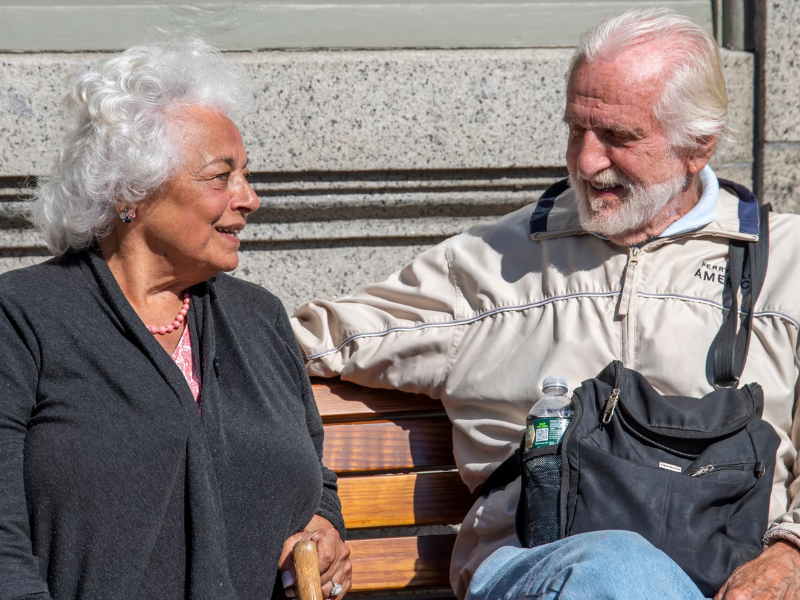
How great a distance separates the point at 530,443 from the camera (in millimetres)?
2105

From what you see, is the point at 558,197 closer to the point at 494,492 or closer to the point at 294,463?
the point at 494,492

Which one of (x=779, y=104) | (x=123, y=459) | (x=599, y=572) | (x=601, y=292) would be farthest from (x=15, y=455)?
(x=779, y=104)

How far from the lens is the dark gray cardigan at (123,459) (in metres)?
1.95

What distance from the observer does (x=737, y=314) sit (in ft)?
7.77

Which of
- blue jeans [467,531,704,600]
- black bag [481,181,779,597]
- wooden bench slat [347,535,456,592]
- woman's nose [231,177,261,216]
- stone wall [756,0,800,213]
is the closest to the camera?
blue jeans [467,531,704,600]

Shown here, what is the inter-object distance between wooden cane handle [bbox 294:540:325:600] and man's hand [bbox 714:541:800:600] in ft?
3.04

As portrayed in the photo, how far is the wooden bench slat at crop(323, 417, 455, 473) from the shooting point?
261 cm

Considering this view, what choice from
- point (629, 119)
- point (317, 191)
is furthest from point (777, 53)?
point (317, 191)

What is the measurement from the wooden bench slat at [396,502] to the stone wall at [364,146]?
858 millimetres

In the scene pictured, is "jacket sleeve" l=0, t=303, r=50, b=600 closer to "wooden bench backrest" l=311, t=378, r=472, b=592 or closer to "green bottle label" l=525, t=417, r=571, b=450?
"wooden bench backrest" l=311, t=378, r=472, b=592

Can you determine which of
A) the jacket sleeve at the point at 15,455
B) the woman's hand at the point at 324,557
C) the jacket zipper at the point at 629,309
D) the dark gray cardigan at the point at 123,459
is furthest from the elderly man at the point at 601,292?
the jacket sleeve at the point at 15,455

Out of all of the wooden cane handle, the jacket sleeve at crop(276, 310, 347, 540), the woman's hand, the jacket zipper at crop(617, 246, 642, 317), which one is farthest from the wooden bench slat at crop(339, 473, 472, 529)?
the jacket zipper at crop(617, 246, 642, 317)

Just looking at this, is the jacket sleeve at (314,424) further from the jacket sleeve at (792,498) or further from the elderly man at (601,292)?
the jacket sleeve at (792,498)

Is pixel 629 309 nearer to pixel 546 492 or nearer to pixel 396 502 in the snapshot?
pixel 546 492
